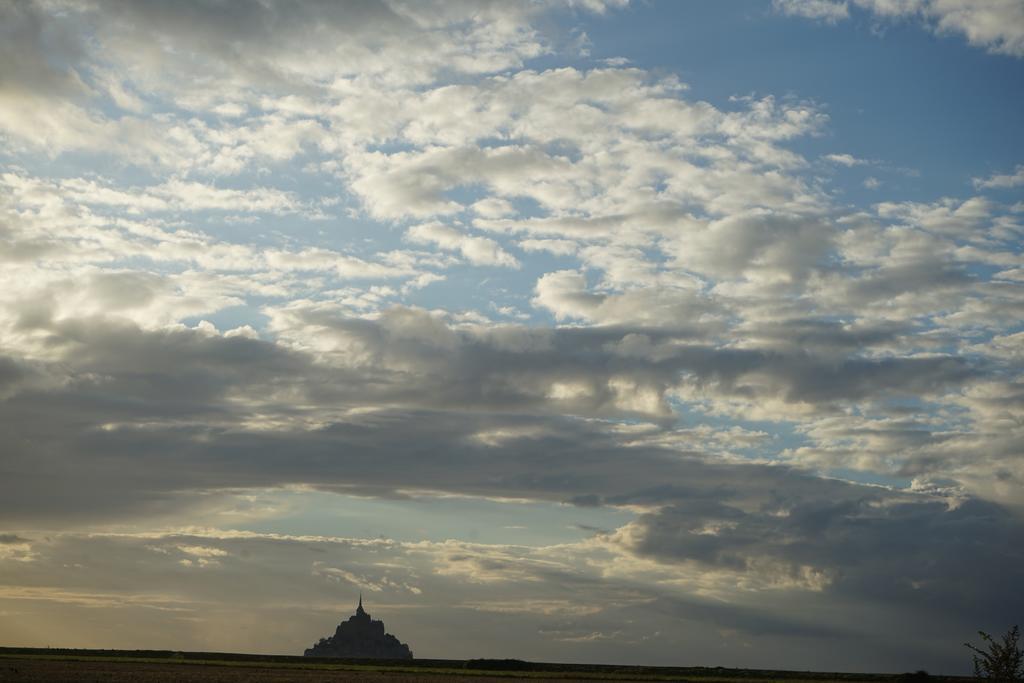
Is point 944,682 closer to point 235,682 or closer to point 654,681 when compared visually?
point 654,681

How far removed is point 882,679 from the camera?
652ft

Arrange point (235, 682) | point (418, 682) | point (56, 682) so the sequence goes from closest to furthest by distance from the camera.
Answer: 1. point (56, 682)
2. point (235, 682)
3. point (418, 682)

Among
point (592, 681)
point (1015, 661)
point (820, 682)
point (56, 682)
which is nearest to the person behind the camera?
point (1015, 661)

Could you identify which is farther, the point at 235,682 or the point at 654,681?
the point at 654,681

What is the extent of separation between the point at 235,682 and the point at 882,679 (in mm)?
139102

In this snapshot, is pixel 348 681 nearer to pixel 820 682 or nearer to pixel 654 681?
pixel 654 681

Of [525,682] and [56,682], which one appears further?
[525,682]

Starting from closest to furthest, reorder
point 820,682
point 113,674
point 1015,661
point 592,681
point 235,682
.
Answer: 1. point 1015,661
2. point 235,682
3. point 113,674
4. point 592,681
5. point 820,682

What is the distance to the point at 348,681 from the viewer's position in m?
146

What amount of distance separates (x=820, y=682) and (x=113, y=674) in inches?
5303

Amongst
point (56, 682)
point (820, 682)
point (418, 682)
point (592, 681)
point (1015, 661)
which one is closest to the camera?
point (1015, 661)

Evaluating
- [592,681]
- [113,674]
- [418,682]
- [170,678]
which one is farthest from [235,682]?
[592,681]

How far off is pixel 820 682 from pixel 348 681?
10019cm

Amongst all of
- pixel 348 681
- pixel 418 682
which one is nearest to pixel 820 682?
pixel 418 682
